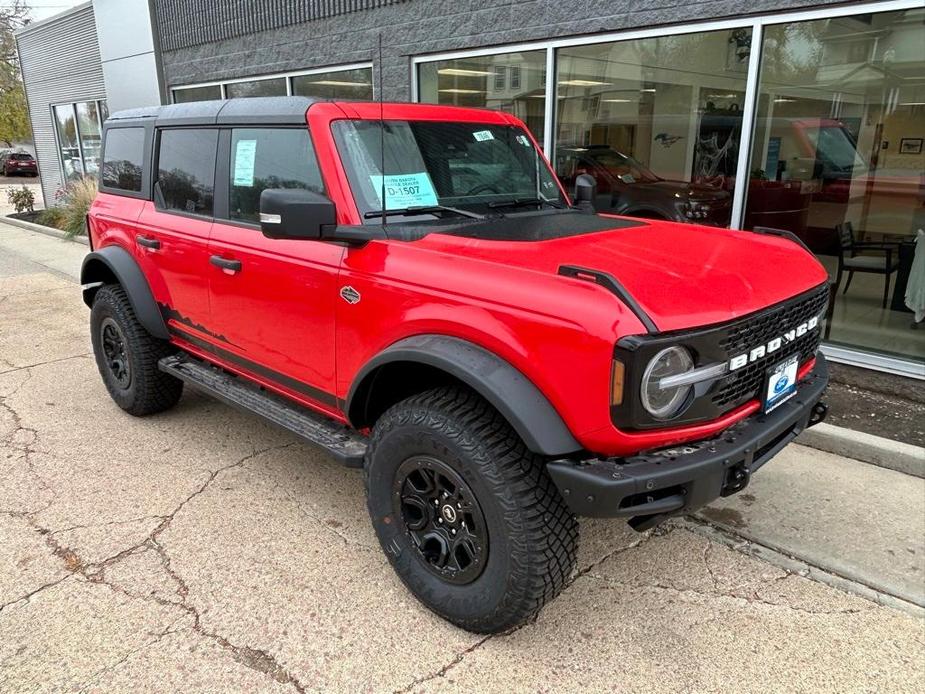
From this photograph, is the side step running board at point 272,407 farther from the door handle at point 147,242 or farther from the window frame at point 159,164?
the window frame at point 159,164

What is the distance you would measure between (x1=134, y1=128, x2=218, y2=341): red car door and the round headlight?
2.49 metres

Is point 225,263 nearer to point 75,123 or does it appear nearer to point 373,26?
point 373,26

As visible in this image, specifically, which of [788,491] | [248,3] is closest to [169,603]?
[788,491]

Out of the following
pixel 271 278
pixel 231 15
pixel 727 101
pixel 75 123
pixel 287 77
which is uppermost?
pixel 231 15

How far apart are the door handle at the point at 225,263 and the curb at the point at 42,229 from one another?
10.5 meters

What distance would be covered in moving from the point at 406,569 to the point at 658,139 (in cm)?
537

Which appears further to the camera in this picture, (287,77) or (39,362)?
(287,77)

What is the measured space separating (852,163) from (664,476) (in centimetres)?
508

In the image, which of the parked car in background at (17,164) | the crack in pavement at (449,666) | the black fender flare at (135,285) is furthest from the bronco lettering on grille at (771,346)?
the parked car in background at (17,164)

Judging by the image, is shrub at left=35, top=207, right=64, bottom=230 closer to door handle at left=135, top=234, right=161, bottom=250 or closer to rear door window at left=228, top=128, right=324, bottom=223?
door handle at left=135, top=234, right=161, bottom=250

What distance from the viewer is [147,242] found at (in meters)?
4.05

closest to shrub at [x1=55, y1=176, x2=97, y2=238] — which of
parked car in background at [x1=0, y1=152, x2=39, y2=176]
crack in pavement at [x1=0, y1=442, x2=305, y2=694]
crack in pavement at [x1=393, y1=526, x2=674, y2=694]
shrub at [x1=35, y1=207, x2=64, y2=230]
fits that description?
shrub at [x1=35, y1=207, x2=64, y2=230]

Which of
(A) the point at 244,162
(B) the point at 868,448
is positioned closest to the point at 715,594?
(B) the point at 868,448

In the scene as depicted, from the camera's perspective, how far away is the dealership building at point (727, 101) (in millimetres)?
5293
